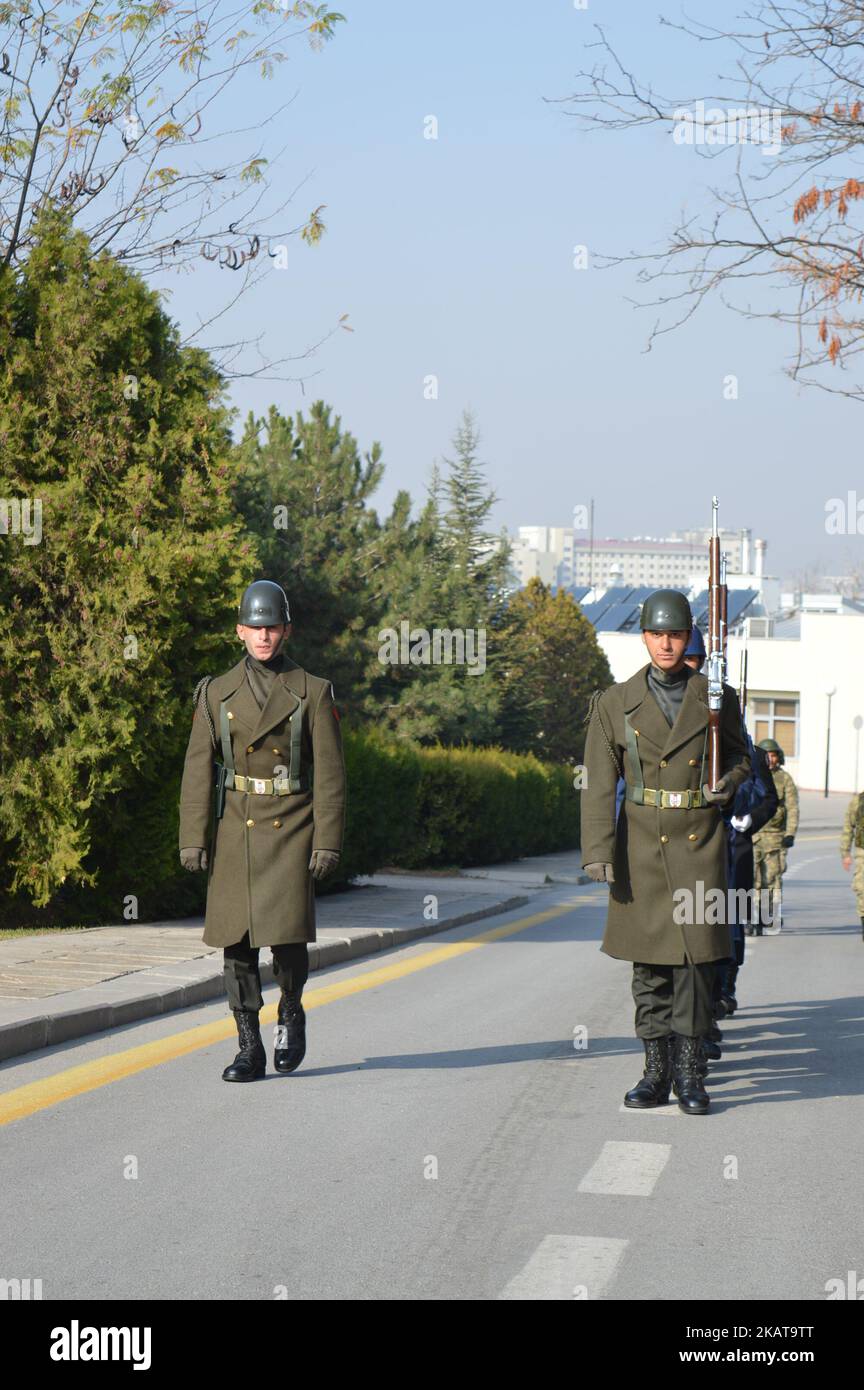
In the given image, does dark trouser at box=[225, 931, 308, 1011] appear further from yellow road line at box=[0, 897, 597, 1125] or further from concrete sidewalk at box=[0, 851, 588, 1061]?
concrete sidewalk at box=[0, 851, 588, 1061]

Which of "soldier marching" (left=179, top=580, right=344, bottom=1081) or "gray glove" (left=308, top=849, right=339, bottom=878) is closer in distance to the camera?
"gray glove" (left=308, top=849, right=339, bottom=878)

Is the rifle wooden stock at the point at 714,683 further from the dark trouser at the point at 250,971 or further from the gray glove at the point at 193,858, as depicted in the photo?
the gray glove at the point at 193,858

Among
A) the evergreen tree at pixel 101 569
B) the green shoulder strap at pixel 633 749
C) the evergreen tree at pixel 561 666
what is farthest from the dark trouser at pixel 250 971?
the evergreen tree at pixel 561 666

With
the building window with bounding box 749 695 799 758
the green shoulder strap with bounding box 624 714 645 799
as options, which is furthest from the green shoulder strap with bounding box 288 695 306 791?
the building window with bounding box 749 695 799 758

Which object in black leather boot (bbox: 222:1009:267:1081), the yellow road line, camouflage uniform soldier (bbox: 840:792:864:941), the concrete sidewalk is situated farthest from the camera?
camouflage uniform soldier (bbox: 840:792:864:941)

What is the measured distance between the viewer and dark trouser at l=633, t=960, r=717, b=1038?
24.3ft

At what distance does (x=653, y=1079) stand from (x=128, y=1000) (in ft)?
10.6

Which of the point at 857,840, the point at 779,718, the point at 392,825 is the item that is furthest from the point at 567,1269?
the point at 779,718

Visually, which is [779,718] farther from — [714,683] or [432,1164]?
[432,1164]

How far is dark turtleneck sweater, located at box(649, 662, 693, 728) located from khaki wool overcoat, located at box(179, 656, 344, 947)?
55.3 inches

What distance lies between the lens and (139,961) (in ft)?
36.8

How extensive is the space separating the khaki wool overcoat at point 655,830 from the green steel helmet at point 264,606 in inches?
57.1

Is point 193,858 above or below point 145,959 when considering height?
above
